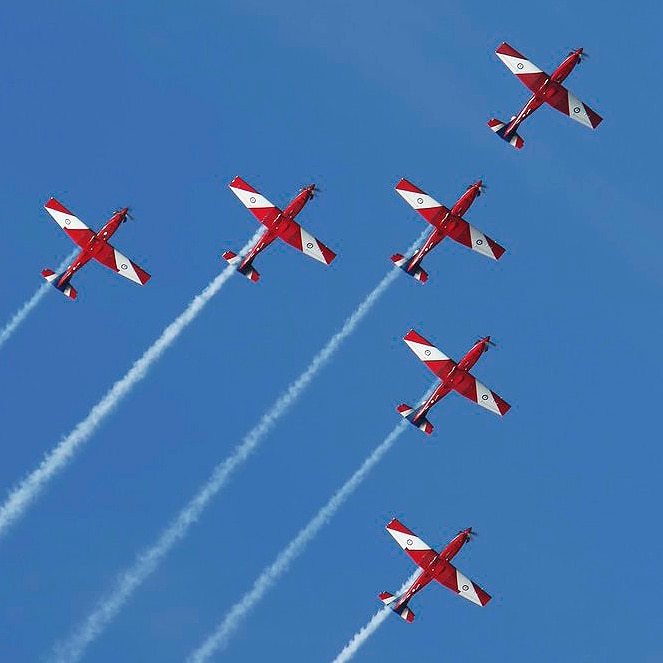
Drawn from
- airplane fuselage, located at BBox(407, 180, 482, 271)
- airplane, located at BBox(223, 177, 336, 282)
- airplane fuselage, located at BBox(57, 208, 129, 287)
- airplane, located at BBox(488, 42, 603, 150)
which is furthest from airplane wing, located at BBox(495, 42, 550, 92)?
airplane fuselage, located at BBox(57, 208, 129, 287)

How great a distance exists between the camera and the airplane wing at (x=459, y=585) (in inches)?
5546

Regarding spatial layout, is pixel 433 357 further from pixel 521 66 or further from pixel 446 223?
pixel 521 66

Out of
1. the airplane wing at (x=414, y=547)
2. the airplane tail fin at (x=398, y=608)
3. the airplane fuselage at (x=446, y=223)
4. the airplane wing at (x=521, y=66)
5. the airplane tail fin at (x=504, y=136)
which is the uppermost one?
the airplane wing at (x=521, y=66)

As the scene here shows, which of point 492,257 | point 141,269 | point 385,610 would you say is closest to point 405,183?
point 492,257

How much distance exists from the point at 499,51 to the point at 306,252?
1895cm

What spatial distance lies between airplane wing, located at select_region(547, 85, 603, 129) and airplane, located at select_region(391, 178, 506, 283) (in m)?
10.0

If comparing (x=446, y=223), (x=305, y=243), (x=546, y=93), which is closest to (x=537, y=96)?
(x=546, y=93)

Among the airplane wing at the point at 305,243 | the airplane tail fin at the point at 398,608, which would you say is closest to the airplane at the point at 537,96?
the airplane wing at the point at 305,243

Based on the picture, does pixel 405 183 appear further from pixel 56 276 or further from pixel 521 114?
pixel 56 276

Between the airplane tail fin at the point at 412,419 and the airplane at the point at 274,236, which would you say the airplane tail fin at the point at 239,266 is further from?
the airplane tail fin at the point at 412,419

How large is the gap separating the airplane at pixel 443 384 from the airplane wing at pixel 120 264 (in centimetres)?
1795

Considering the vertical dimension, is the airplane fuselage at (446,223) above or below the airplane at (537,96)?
below

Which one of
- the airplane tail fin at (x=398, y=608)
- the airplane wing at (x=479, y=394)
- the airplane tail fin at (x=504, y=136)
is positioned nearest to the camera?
the airplane tail fin at (x=398, y=608)

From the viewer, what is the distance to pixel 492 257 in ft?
470
